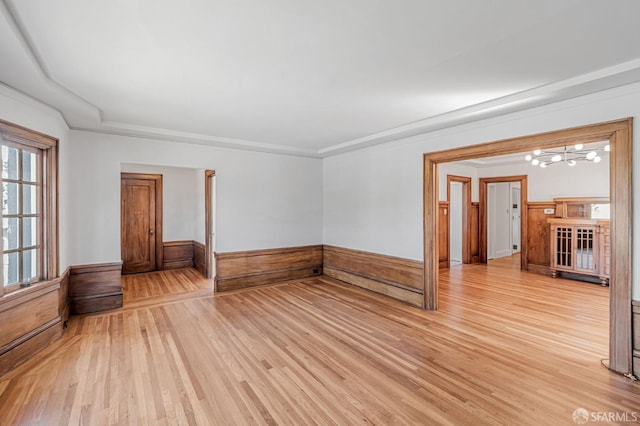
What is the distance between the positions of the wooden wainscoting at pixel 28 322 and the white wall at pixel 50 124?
51 centimetres

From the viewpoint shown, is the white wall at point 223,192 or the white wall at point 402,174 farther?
the white wall at point 223,192

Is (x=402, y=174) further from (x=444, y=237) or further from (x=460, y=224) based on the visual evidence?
(x=460, y=224)

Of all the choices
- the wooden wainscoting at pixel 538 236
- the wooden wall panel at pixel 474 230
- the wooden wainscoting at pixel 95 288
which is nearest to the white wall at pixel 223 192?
the wooden wainscoting at pixel 95 288

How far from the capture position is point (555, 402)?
2217 mm

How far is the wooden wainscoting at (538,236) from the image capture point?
6.38m

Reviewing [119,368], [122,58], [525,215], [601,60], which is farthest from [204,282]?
[525,215]

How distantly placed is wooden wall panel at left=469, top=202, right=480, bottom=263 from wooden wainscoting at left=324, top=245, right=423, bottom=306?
360 centimetres

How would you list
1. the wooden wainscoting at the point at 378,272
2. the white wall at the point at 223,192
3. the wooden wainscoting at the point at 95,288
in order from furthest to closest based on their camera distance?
the wooden wainscoting at the point at 378,272, the white wall at the point at 223,192, the wooden wainscoting at the point at 95,288

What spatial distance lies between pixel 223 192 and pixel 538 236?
6454 mm

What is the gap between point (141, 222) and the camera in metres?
6.50

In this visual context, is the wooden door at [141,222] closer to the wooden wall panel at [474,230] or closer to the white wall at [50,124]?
the white wall at [50,124]

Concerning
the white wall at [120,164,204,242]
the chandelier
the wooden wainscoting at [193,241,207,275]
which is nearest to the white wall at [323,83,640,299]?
the chandelier

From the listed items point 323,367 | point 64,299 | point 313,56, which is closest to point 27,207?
point 64,299

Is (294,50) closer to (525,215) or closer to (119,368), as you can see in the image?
(119,368)
